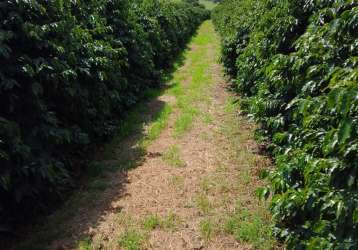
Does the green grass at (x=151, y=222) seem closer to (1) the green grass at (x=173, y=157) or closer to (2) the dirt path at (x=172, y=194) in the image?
(2) the dirt path at (x=172, y=194)

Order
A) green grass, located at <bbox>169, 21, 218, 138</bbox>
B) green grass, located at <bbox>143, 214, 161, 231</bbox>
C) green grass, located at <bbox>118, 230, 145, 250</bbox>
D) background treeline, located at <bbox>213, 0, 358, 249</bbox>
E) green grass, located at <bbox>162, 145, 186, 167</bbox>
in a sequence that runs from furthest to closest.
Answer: green grass, located at <bbox>169, 21, 218, 138</bbox> < green grass, located at <bbox>162, 145, 186, 167</bbox> < green grass, located at <bbox>143, 214, 161, 231</bbox> < green grass, located at <bbox>118, 230, 145, 250</bbox> < background treeline, located at <bbox>213, 0, 358, 249</bbox>

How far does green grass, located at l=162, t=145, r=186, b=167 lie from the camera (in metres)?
6.15

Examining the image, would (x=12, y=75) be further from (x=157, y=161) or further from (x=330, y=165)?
(x=330, y=165)

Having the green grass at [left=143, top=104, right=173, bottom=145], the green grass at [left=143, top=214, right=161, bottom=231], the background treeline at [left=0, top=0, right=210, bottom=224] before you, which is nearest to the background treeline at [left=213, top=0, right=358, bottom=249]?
the green grass at [left=143, top=214, right=161, bottom=231]

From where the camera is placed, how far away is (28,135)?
436 cm

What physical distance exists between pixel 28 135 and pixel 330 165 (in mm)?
3303

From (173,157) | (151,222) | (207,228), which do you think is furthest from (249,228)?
(173,157)

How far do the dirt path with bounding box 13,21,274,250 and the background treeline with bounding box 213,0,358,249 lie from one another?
30.0 inches

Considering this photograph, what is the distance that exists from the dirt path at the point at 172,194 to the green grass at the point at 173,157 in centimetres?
2

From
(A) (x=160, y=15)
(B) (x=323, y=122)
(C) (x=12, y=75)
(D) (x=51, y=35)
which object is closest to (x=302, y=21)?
(B) (x=323, y=122)

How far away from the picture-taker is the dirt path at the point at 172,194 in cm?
418

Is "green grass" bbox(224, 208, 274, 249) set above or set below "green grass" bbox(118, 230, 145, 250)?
below

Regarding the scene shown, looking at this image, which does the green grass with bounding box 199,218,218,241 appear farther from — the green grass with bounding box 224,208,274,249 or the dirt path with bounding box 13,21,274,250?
the green grass with bounding box 224,208,274,249

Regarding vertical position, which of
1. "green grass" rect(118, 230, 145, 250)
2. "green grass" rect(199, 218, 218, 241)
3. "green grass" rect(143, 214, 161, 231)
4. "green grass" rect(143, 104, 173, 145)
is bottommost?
"green grass" rect(143, 104, 173, 145)
